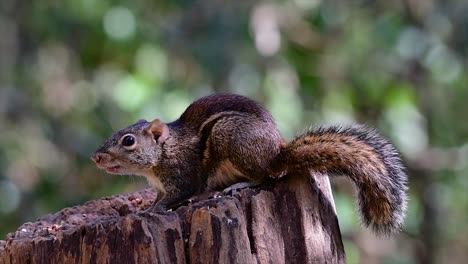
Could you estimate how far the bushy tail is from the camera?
3119 millimetres

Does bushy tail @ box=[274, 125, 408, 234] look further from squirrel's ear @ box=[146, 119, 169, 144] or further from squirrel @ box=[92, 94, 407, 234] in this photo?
squirrel's ear @ box=[146, 119, 169, 144]

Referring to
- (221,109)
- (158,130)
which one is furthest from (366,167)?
(158,130)

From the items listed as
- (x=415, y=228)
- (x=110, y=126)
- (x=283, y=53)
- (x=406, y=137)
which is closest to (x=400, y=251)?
(x=415, y=228)

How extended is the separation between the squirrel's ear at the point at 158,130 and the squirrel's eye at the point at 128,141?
69mm

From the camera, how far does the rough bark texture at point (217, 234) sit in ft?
8.66

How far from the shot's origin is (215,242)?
2.68 meters

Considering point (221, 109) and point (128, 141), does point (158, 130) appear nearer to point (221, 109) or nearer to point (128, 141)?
point (128, 141)

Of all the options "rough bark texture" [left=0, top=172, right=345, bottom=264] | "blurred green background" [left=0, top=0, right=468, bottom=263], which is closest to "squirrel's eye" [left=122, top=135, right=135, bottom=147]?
"rough bark texture" [left=0, top=172, right=345, bottom=264]

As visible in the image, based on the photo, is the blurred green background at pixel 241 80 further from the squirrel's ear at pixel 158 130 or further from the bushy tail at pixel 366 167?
the bushy tail at pixel 366 167

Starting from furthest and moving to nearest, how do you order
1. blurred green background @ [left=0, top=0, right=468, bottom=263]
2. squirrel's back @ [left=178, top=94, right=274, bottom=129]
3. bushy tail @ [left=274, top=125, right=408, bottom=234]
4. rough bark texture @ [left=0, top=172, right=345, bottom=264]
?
blurred green background @ [left=0, top=0, right=468, bottom=263], squirrel's back @ [left=178, top=94, right=274, bottom=129], bushy tail @ [left=274, top=125, right=408, bottom=234], rough bark texture @ [left=0, top=172, right=345, bottom=264]

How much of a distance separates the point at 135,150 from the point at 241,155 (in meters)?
0.55

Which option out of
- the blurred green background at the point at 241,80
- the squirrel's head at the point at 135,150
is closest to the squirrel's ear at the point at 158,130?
the squirrel's head at the point at 135,150

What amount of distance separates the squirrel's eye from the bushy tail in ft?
2.37

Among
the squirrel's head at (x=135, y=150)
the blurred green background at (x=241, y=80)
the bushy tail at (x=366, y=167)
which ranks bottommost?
the bushy tail at (x=366, y=167)
